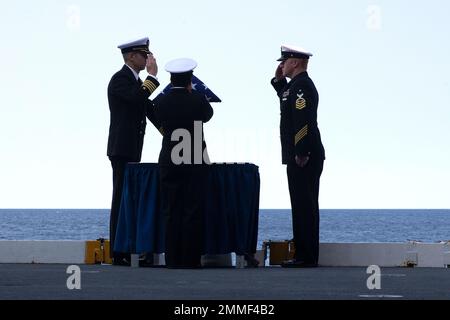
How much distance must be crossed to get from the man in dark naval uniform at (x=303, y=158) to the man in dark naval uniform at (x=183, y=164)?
85 centimetres

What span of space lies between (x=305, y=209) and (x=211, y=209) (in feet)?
2.98

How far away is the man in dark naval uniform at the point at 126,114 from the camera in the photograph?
1198 centimetres

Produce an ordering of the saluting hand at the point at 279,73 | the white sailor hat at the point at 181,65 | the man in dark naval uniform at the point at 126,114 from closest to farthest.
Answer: the white sailor hat at the point at 181,65
the man in dark naval uniform at the point at 126,114
the saluting hand at the point at 279,73

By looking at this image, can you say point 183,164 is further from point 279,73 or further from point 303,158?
point 279,73

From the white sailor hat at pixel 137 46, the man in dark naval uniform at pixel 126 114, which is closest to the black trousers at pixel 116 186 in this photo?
the man in dark naval uniform at pixel 126 114

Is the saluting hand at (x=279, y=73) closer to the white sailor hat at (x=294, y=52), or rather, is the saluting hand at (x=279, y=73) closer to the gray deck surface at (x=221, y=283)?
the white sailor hat at (x=294, y=52)

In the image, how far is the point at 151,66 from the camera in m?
11.9

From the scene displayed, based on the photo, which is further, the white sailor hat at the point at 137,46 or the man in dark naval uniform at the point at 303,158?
the white sailor hat at the point at 137,46

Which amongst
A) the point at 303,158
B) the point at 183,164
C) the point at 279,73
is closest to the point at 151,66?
the point at 183,164

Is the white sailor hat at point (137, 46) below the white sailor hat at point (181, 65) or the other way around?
the other way around

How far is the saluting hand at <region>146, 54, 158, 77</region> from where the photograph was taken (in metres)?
11.9
